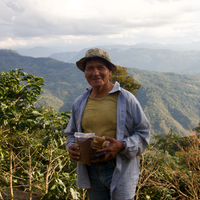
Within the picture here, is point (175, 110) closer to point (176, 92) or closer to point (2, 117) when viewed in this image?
point (176, 92)

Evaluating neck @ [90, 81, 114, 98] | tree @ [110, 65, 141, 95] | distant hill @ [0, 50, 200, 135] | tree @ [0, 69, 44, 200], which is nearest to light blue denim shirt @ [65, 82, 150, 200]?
neck @ [90, 81, 114, 98]

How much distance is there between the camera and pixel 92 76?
179 cm

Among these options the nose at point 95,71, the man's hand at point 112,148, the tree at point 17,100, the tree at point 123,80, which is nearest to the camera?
the man's hand at point 112,148

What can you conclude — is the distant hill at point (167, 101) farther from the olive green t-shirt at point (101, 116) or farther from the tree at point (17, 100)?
the olive green t-shirt at point (101, 116)

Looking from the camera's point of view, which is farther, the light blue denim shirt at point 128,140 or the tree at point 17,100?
the tree at point 17,100

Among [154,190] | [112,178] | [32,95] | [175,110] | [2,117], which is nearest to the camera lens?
[112,178]

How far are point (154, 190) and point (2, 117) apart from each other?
3040 millimetres

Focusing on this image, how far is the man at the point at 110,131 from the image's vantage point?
5.27 ft

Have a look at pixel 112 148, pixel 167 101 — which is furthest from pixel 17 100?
pixel 167 101

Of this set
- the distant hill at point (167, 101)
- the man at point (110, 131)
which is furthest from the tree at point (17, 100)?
the distant hill at point (167, 101)

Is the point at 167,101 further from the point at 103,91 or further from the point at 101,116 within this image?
the point at 101,116

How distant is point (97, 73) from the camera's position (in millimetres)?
1746

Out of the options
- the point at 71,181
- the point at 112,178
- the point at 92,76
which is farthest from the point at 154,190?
the point at 92,76

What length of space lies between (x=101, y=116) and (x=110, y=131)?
17cm
